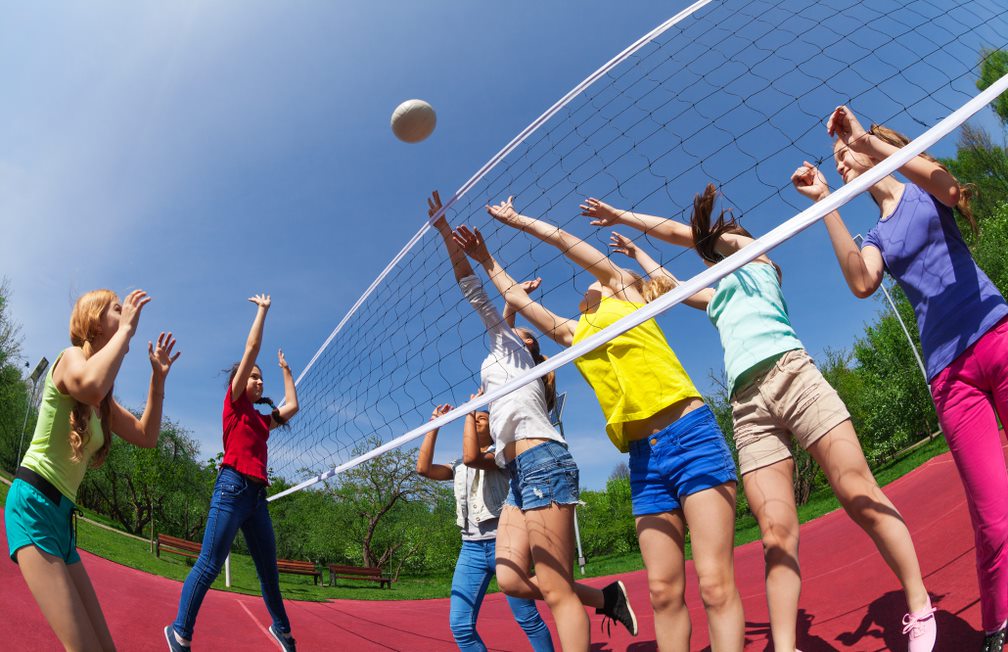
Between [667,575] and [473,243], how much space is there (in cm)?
199

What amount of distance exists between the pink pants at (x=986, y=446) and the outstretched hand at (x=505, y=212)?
2337 mm

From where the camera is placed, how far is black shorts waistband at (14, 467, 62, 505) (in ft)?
8.73

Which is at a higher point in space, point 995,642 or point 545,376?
point 545,376

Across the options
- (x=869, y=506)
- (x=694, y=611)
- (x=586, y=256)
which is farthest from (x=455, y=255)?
(x=694, y=611)

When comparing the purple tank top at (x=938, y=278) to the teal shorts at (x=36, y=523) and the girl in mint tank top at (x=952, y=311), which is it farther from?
the teal shorts at (x=36, y=523)

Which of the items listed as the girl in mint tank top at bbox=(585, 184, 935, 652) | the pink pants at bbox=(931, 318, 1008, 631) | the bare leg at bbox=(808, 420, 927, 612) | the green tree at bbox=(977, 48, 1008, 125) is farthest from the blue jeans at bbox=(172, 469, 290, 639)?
the green tree at bbox=(977, 48, 1008, 125)

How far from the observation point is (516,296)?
343cm

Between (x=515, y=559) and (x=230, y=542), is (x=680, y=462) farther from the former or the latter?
(x=230, y=542)

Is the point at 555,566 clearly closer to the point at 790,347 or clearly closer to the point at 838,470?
the point at 838,470

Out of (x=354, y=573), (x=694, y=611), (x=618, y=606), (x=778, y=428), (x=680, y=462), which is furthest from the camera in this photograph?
(x=354, y=573)

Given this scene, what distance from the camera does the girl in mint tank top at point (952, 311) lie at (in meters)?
2.44

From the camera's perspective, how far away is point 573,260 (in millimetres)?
3352

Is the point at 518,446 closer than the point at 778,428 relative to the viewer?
No

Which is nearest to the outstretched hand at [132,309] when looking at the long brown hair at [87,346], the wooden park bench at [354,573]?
the long brown hair at [87,346]
